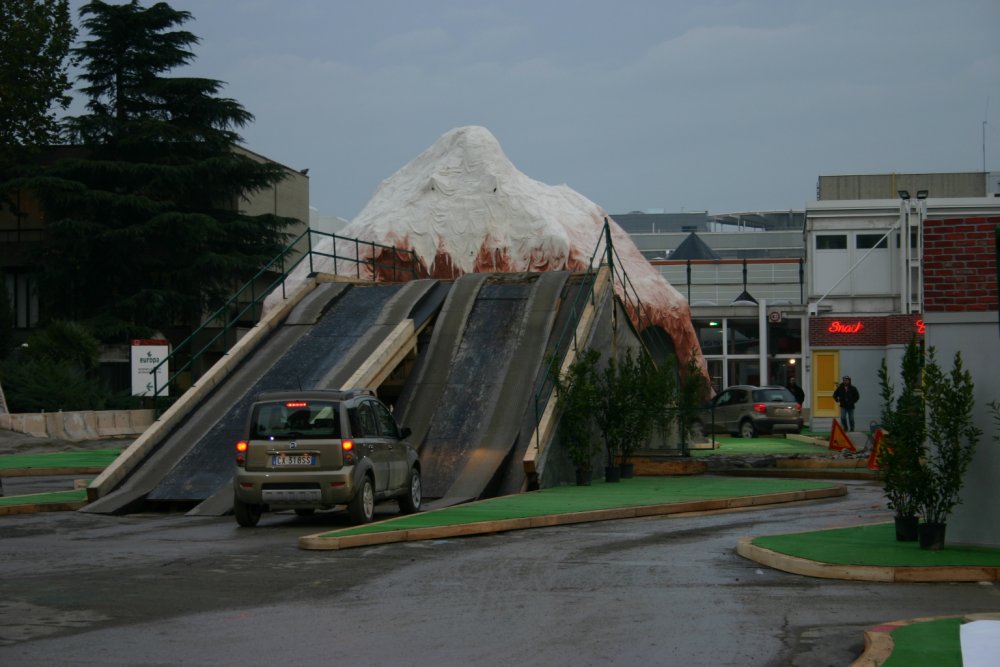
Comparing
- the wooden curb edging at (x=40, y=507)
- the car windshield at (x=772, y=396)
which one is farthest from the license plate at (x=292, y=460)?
the car windshield at (x=772, y=396)

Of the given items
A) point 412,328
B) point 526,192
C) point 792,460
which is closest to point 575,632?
point 412,328

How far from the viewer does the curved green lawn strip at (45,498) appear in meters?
19.8

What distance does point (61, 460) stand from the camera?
3162 cm

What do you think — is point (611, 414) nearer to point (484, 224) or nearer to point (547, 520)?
point (547, 520)

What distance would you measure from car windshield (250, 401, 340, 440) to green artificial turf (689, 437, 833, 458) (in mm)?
15326

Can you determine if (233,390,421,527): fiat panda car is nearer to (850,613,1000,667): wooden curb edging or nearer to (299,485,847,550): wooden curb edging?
(299,485,847,550): wooden curb edging

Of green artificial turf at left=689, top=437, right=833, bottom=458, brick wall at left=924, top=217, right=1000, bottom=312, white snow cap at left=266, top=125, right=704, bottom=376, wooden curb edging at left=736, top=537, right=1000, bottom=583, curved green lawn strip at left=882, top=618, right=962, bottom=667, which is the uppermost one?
white snow cap at left=266, top=125, right=704, bottom=376

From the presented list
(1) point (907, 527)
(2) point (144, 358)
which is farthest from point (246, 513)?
(2) point (144, 358)

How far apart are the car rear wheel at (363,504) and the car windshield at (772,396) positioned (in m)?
26.4

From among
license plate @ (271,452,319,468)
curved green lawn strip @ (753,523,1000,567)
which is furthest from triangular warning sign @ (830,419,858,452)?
license plate @ (271,452,319,468)

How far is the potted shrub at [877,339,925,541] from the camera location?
42.9 feet

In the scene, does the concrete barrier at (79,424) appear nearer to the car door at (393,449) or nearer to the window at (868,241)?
the car door at (393,449)

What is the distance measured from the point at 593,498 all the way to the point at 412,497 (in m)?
3.03

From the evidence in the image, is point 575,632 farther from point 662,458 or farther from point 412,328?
point 662,458
